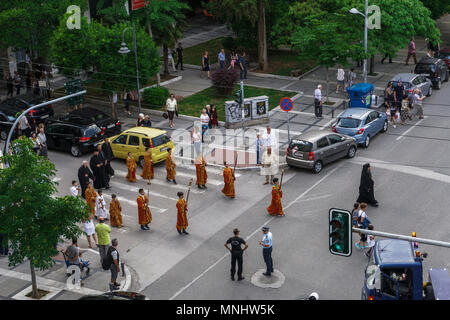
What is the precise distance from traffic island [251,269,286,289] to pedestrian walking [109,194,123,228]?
5.51 m

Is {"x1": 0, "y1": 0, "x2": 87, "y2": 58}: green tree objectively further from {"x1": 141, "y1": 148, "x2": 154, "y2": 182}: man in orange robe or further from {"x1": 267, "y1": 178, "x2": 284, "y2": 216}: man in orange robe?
{"x1": 267, "y1": 178, "x2": 284, "y2": 216}: man in orange robe

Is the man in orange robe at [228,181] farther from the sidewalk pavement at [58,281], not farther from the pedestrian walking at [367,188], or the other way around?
the sidewalk pavement at [58,281]

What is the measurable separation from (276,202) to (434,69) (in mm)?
18319

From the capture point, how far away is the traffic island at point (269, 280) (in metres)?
19.2

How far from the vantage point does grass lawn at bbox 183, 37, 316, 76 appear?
1644 inches

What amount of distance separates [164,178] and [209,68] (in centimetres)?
1584

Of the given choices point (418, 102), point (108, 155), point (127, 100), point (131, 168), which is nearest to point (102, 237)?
point (131, 168)

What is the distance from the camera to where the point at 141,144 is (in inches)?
1105

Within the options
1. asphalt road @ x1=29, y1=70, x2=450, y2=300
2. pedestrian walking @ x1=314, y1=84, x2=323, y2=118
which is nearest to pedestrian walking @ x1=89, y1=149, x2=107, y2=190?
asphalt road @ x1=29, y1=70, x2=450, y2=300

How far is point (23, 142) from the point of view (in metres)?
18.0

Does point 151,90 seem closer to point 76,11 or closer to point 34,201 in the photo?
point 76,11

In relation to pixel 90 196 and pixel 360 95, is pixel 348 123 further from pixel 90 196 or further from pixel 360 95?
pixel 90 196

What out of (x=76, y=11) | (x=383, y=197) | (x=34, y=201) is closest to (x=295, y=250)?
(x=383, y=197)

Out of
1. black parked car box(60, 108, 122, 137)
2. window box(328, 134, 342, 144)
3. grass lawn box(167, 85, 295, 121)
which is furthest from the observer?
grass lawn box(167, 85, 295, 121)
